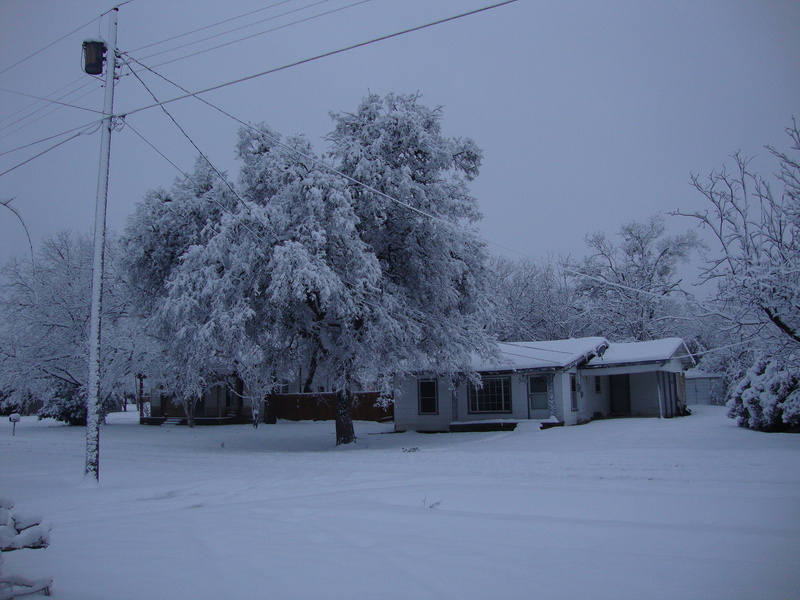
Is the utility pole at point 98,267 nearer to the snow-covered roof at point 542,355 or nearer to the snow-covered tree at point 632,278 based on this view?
the snow-covered roof at point 542,355

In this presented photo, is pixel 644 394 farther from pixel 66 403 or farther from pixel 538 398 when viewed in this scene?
pixel 66 403

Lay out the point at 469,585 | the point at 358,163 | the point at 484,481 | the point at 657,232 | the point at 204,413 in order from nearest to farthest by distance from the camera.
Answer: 1. the point at 469,585
2. the point at 484,481
3. the point at 358,163
4. the point at 204,413
5. the point at 657,232

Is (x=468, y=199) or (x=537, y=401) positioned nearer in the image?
(x=468, y=199)

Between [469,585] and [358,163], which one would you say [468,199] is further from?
[469,585]

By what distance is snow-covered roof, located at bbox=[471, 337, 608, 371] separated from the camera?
23953 mm

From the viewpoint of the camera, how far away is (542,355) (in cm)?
2553

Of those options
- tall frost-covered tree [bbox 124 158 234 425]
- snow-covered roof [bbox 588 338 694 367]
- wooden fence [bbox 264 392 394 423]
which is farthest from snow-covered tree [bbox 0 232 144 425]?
snow-covered roof [bbox 588 338 694 367]

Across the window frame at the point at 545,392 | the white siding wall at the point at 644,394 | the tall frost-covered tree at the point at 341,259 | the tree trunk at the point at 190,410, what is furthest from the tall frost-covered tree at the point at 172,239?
the white siding wall at the point at 644,394

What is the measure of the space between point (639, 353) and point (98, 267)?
74.8 ft

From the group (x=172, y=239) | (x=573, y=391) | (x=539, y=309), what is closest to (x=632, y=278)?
(x=539, y=309)

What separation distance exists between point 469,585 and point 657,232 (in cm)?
4204

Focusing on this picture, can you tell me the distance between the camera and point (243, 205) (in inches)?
691

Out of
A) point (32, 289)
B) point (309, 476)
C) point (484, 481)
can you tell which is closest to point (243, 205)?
point (309, 476)

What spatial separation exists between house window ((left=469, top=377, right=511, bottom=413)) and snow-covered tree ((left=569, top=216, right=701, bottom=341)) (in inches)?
675
